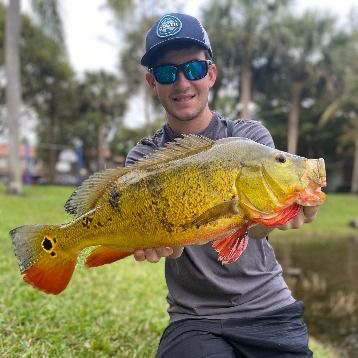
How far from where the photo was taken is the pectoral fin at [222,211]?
2.01 metres

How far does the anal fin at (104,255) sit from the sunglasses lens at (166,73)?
3.39 feet

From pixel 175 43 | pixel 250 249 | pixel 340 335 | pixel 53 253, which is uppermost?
pixel 175 43

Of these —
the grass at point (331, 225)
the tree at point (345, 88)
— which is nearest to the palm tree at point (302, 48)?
the tree at point (345, 88)

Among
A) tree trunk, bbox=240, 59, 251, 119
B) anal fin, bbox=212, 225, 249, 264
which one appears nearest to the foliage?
tree trunk, bbox=240, 59, 251, 119

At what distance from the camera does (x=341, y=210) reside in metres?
24.8

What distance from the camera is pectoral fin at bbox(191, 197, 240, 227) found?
2006 millimetres

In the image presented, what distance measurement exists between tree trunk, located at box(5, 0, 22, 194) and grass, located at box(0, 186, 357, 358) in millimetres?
9805

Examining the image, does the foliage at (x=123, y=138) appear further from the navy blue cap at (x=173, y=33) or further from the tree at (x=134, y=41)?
the navy blue cap at (x=173, y=33)

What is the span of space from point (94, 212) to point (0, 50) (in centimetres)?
3037

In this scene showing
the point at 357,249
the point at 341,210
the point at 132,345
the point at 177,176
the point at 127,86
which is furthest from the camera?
the point at 127,86

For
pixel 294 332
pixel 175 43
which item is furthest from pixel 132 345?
pixel 175 43

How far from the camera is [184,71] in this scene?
2.80m

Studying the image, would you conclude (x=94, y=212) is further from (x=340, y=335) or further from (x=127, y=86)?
(x=127, y=86)

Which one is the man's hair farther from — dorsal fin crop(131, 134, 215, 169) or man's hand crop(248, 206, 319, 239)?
man's hand crop(248, 206, 319, 239)
